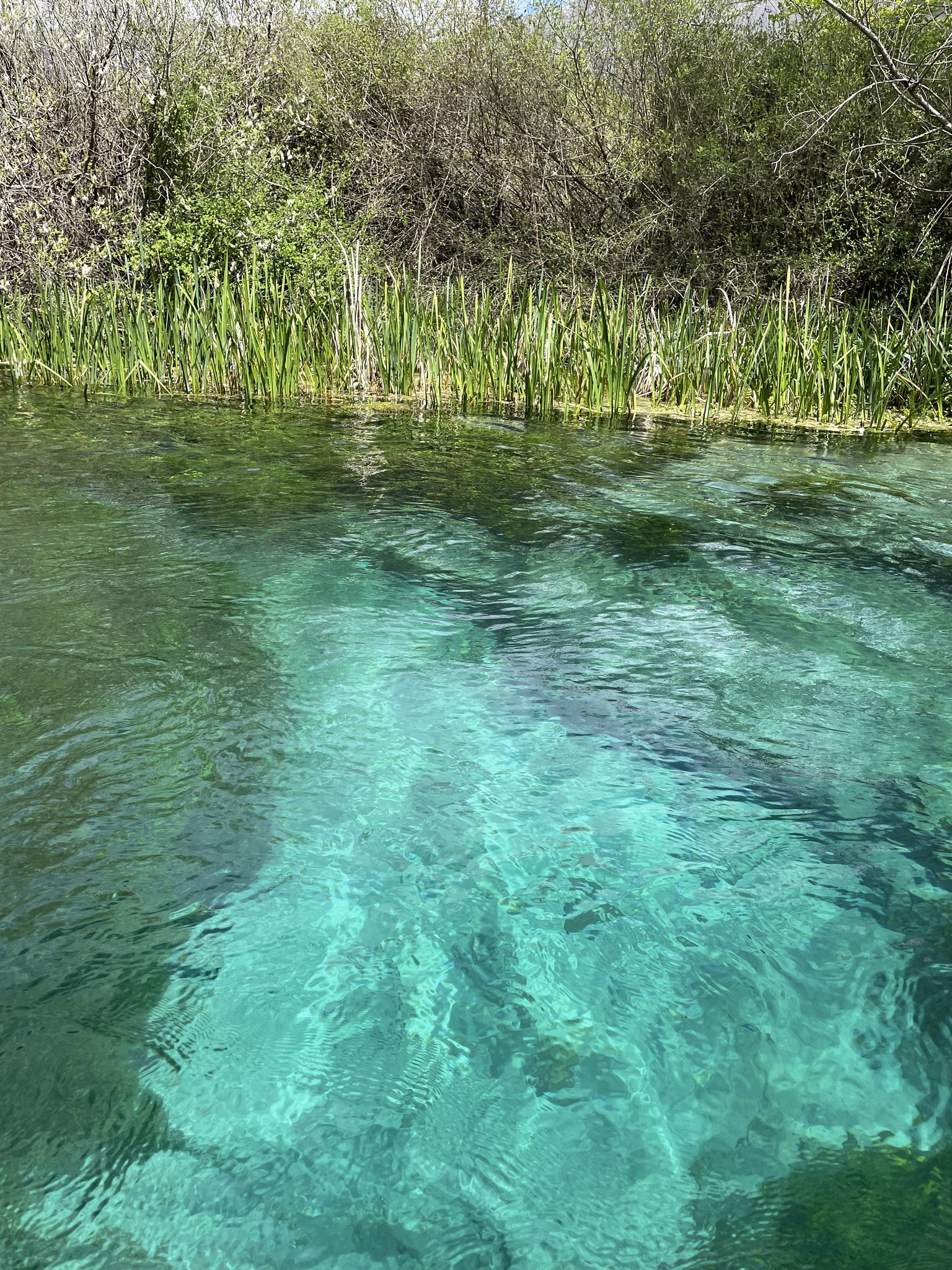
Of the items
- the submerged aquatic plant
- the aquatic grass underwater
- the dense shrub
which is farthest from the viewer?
the dense shrub

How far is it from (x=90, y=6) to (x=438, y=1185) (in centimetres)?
1032

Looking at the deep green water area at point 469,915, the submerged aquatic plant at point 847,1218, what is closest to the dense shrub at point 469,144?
the deep green water area at point 469,915

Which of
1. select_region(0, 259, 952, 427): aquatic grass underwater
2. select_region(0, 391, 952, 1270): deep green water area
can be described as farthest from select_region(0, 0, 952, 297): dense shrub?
select_region(0, 391, 952, 1270): deep green water area

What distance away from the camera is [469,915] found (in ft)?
4.48

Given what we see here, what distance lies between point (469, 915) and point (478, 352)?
5228 mm

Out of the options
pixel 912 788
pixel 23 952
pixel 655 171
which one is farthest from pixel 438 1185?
pixel 655 171

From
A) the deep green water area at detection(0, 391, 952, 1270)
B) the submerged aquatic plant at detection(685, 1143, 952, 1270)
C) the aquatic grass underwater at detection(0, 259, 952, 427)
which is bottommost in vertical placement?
the submerged aquatic plant at detection(685, 1143, 952, 1270)

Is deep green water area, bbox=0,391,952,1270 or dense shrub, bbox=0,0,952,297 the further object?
dense shrub, bbox=0,0,952,297

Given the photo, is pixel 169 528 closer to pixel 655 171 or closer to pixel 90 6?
pixel 90 6

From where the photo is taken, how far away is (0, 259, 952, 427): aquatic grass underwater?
5.97 metres

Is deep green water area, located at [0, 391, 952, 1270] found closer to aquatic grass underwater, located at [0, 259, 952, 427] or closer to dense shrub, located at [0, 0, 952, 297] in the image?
aquatic grass underwater, located at [0, 259, 952, 427]

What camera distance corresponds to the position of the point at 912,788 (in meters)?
1.71

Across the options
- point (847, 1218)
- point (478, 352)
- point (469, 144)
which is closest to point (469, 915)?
point (847, 1218)

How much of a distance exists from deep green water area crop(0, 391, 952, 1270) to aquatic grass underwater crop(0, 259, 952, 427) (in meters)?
3.47
